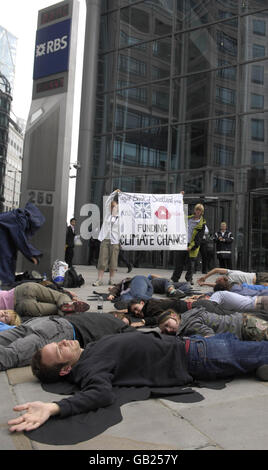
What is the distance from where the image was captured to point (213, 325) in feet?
14.2

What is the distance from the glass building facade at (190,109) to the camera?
15156 mm

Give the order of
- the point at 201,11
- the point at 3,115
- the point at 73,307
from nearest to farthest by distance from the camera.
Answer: the point at 73,307 < the point at 201,11 < the point at 3,115

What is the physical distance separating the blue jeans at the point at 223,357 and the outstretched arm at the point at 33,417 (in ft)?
4.28

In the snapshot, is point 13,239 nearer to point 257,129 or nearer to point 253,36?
point 257,129

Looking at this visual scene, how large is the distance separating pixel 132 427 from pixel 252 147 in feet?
→ 46.3

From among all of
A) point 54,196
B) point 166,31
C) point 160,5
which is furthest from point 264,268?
point 160,5

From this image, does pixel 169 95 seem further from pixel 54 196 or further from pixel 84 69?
pixel 54 196

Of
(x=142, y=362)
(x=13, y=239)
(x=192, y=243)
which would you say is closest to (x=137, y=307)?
(x=142, y=362)

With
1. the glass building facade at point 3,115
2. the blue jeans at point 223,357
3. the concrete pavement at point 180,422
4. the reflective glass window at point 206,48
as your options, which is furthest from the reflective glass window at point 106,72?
the glass building facade at point 3,115

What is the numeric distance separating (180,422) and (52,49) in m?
10.2

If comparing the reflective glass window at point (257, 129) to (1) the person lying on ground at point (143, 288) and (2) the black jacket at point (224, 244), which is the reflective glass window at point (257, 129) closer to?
(2) the black jacket at point (224, 244)

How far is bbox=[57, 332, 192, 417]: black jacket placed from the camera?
9.81 feet

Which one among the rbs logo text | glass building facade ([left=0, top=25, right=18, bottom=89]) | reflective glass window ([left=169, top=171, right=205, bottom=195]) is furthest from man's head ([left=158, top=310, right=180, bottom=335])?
glass building facade ([left=0, top=25, right=18, bottom=89])

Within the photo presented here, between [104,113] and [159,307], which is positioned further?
[104,113]
